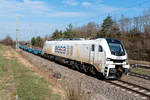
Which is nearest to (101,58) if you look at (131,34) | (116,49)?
(116,49)

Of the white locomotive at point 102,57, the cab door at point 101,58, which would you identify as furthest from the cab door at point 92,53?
the cab door at point 101,58

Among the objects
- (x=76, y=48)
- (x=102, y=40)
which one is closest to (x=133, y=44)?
(x=76, y=48)

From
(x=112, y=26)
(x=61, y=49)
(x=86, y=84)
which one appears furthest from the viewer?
(x=112, y=26)

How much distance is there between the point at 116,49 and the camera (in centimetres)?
1177

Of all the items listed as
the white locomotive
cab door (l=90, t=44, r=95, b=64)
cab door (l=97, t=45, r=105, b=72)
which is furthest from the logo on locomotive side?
cab door (l=97, t=45, r=105, b=72)

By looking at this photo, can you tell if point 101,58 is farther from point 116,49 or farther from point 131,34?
point 131,34

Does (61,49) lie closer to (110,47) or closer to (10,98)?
(110,47)

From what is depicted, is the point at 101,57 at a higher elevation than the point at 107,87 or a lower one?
higher

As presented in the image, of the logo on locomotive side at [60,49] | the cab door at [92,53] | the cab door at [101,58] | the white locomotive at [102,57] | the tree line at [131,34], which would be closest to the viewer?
the white locomotive at [102,57]

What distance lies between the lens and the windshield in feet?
37.4

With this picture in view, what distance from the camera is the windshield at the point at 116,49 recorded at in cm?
1141

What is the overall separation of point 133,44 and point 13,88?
3013cm

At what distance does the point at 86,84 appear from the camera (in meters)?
10.7

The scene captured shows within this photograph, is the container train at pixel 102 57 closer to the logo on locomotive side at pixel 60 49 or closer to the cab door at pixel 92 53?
the cab door at pixel 92 53
